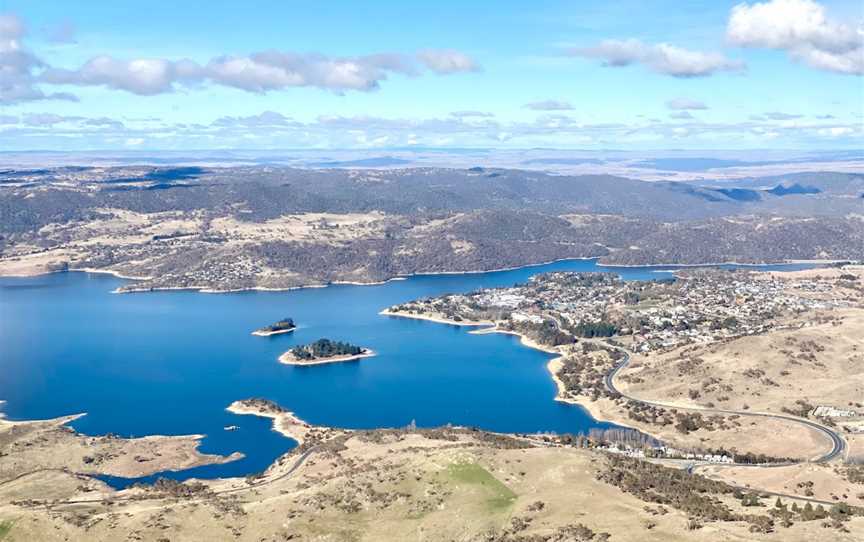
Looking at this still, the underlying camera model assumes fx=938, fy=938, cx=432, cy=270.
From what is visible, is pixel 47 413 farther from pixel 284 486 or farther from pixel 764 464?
pixel 764 464

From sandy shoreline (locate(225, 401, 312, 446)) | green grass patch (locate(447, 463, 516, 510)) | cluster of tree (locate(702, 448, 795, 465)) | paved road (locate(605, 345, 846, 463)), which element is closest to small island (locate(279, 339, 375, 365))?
sandy shoreline (locate(225, 401, 312, 446))

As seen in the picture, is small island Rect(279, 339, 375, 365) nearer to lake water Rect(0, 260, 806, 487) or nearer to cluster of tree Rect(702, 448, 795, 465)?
lake water Rect(0, 260, 806, 487)

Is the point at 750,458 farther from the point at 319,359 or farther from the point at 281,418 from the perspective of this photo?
the point at 319,359

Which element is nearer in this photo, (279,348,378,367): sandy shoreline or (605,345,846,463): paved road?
(605,345,846,463): paved road

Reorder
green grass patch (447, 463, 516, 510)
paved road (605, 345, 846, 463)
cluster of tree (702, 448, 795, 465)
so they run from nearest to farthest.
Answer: green grass patch (447, 463, 516, 510)
cluster of tree (702, 448, 795, 465)
paved road (605, 345, 846, 463)

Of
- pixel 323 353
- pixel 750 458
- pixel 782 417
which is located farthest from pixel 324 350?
pixel 750 458

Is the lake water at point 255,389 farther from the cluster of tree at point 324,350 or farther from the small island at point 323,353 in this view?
the cluster of tree at point 324,350
